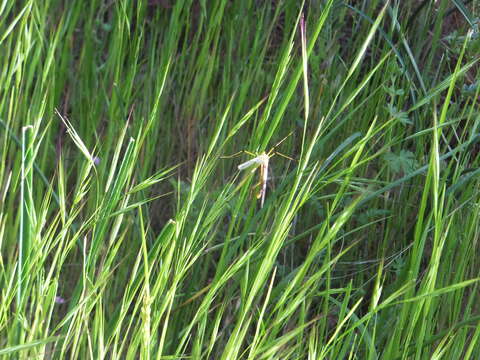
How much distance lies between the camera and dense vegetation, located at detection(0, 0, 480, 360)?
35.8 inches

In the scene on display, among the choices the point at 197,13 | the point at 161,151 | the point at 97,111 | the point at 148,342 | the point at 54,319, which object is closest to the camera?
the point at 148,342

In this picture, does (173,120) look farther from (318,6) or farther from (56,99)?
(318,6)

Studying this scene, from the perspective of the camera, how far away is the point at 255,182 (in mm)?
1288

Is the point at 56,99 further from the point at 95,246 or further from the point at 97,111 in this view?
the point at 95,246

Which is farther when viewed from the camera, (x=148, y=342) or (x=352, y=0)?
(x=352, y=0)

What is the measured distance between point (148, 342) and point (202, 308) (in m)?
0.09

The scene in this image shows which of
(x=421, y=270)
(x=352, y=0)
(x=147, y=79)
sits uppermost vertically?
(x=352, y=0)

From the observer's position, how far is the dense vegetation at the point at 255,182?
910 mm

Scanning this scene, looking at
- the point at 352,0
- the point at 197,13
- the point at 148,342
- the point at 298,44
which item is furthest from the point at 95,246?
the point at 197,13

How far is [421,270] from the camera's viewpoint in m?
1.37

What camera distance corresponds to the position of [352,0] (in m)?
1.60

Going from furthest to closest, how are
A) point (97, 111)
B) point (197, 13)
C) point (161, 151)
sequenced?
point (197, 13) → point (161, 151) → point (97, 111)

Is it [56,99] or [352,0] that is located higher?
[352,0]

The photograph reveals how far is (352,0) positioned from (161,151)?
0.51 m
